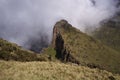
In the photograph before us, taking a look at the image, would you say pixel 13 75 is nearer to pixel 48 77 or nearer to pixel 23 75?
pixel 23 75

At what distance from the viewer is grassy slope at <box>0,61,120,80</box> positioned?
37.8 meters

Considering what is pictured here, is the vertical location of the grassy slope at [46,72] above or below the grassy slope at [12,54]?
below

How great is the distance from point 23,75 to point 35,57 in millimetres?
14865

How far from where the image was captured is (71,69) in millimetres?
40438

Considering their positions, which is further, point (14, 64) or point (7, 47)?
point (7, 47)

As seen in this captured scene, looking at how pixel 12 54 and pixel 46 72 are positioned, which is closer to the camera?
pixel 46 72

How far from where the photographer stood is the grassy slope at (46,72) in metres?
37.8

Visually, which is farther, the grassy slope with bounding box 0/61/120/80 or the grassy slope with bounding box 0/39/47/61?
the grassy slope with bounding box 0/39/47/61

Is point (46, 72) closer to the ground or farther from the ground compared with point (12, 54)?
closer to the ground

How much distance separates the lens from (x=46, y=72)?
3900 centimetres

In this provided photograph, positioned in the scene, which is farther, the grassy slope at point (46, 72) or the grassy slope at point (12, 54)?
the grassy slope at point (12, 54)

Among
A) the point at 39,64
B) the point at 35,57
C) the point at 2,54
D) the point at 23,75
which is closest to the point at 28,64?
A: the point at 39,64

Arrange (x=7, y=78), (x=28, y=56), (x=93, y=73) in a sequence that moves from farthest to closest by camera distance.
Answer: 1. (x=28, y=56)
2. (x=93, y=73)
3. (x=7, y=78)

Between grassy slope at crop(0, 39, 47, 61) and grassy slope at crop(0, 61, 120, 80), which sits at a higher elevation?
grassy slope at crop(0, 39, 47, 61)
